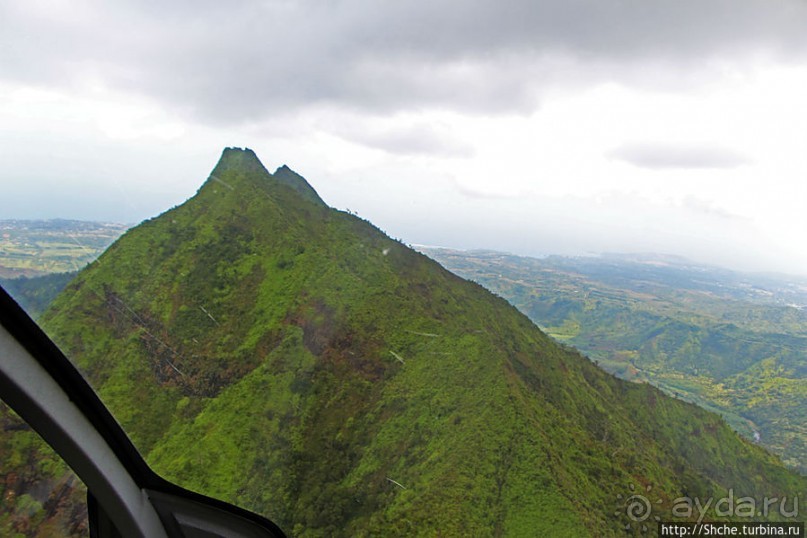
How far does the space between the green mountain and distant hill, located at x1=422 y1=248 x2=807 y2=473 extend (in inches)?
386

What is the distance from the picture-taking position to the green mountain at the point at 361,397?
8414 millimetres

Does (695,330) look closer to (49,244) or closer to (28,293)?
(49,244)

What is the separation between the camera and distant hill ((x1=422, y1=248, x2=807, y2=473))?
28.6 metres

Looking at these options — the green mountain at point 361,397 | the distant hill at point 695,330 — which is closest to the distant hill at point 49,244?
the green mountain at point 361,397

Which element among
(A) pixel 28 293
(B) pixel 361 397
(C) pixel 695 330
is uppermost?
(A) pixel 28 293

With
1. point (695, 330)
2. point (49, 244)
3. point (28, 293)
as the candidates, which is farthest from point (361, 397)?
point (695, 330)

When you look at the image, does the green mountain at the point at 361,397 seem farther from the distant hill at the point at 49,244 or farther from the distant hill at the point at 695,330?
the distant hill at the point at 695,330

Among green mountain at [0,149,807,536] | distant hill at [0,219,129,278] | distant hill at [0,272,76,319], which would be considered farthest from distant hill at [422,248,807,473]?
distant hill at [0,272,76,319]

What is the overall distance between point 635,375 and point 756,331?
15.9 m

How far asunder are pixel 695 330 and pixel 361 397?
4433 cm

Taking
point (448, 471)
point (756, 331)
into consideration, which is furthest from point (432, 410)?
point (756, 331)

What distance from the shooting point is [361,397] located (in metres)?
12.5

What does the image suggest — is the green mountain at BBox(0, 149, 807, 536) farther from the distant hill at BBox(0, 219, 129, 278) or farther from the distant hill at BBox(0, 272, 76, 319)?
the distant hill at BBox(0, 272, 76, 319)

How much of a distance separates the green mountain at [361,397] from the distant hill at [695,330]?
9806mm
